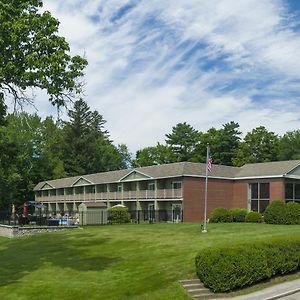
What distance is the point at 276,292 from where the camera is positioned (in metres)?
16.6

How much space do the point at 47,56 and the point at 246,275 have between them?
416 inches

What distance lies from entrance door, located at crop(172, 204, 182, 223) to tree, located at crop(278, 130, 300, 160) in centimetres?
4130

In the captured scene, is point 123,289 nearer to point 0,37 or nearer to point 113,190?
point 0,37

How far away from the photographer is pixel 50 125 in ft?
339

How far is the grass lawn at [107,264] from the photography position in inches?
686

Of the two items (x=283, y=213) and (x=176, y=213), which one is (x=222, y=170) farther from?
(x=283, y=213)

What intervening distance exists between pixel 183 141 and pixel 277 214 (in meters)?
58.1

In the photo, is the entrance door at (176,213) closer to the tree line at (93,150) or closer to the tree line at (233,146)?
the tree line at (93,150)

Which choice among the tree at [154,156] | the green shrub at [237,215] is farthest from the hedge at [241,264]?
the tree at [154,156]

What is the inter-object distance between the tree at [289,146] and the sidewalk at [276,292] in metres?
70.5

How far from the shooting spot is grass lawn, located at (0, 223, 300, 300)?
17.4m

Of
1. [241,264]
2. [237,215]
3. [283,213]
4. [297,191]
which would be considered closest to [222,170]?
[297,191]

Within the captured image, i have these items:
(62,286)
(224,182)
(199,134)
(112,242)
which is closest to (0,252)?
(112,242)

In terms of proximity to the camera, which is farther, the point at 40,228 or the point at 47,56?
the point at 40,228
